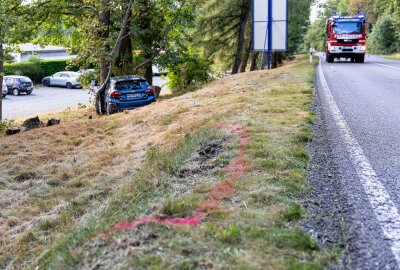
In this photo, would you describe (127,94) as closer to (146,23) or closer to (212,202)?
(146,23)

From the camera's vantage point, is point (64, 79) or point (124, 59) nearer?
point (124, 59)

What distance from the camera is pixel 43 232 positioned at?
5164mm

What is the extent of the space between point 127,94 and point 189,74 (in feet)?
32.4

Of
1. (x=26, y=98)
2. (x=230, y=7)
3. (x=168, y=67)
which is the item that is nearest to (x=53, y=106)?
(x=26, y=98)

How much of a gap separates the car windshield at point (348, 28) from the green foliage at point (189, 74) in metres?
10.1

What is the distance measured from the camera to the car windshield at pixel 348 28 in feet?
98.1

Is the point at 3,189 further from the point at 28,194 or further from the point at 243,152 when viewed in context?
the point at 243,152

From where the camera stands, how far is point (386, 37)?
57.8m

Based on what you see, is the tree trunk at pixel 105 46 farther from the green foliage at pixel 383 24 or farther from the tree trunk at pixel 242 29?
the green foliage at pixel 383 24

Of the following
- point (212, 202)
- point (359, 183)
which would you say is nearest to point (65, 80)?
point (359, 183)

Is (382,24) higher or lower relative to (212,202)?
higher

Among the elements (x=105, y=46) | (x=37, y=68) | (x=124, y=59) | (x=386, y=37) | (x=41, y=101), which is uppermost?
(x=386, y=37)

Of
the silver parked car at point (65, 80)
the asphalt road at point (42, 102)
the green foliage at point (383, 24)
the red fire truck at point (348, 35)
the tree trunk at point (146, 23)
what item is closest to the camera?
the tree trunk at point (146, 23)

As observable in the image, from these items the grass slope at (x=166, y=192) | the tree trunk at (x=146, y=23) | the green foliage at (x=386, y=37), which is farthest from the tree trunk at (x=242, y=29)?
the green foliage at (x=386, y=37)
